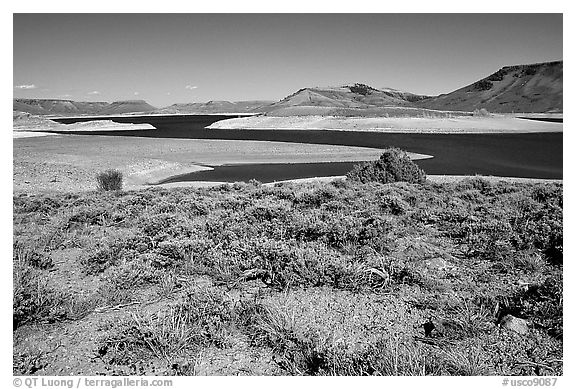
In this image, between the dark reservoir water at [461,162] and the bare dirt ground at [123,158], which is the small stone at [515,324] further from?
the dark reservoir water at [461,162]

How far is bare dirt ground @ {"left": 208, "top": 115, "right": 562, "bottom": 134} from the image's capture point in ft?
59.7

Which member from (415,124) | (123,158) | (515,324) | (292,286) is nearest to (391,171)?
(292,286)

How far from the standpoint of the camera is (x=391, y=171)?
9.91 metres

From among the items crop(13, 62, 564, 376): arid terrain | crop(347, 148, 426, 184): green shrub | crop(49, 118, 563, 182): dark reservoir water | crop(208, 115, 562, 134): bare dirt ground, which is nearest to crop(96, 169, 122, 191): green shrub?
crop(49, 118, 563, 182): dark reservoir water

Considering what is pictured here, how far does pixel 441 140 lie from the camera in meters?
19.7

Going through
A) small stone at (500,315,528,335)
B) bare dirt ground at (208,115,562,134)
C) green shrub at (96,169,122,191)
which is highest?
bare dirt ground at (208,115,562,134)

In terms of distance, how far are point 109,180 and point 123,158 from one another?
3553mm

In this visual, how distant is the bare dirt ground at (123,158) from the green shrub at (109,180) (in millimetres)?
314

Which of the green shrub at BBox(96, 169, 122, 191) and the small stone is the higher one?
the small stone

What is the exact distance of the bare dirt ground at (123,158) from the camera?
31.4 ft

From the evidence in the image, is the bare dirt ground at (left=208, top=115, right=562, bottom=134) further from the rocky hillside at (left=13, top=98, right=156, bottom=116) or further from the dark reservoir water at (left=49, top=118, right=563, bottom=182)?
the rocky hillside at (left=13, top=98, right=156, bottom=116)

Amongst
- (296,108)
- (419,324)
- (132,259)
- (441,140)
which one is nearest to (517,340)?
(419,324)

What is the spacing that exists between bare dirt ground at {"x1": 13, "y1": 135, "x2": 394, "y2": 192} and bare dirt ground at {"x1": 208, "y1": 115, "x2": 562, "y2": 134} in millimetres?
5122

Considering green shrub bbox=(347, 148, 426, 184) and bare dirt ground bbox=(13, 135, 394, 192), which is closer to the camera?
bare dirt ground bbox=(13, 135, 394, 192)
